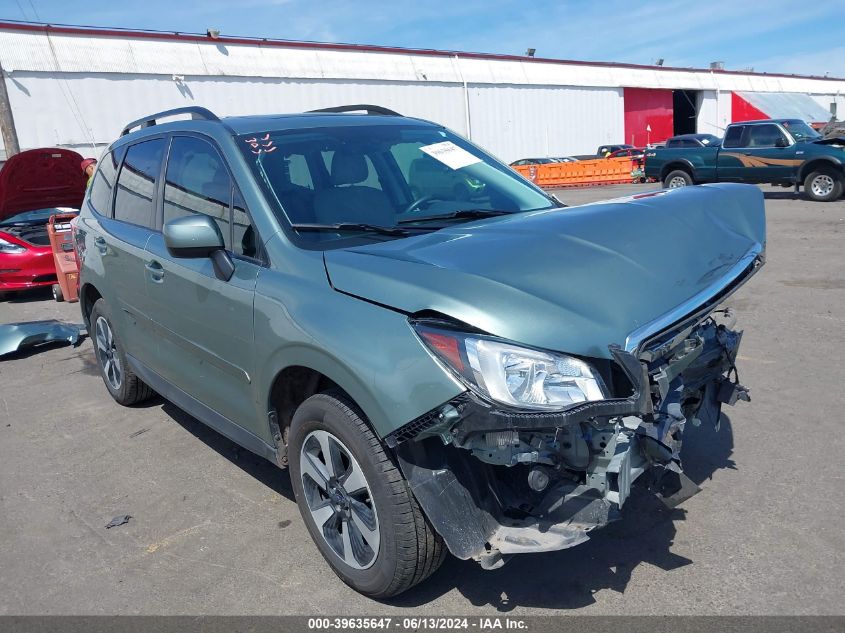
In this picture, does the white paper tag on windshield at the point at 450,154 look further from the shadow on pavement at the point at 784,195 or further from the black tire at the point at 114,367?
the shadow on pavement at the point at 784,195

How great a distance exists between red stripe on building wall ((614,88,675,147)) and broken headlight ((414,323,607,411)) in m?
44.6

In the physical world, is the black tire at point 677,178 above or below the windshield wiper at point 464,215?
below

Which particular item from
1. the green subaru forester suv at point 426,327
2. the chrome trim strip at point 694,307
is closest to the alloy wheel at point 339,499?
the green subaru forester suv at point 426,327

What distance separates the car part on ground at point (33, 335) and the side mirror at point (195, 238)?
485 centimetres

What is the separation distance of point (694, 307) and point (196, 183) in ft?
8.28

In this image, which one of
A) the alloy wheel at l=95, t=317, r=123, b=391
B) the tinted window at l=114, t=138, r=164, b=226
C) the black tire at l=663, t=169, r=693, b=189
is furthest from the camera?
the black tire at l=663, t=169, r=693, b=189

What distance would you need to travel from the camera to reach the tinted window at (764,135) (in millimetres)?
17031

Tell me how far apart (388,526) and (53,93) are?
25.0 metres

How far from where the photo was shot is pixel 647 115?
45.7 m

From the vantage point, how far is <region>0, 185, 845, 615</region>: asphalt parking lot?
2.86m

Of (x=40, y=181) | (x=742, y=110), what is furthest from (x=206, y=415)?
(x=742, y=110)

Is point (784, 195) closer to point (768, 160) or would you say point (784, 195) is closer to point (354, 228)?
point (768, 160)

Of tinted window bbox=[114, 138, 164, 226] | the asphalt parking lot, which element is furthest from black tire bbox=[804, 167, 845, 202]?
tinted window bbox=[114, 138, 164, 226]

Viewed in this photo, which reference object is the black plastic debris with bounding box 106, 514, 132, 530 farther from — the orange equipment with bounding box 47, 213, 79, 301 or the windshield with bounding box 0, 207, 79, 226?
the windshield with bounding box 0, 207, 79, 226
